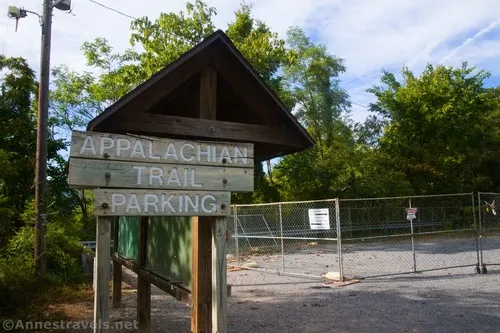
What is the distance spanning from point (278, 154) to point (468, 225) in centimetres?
1726

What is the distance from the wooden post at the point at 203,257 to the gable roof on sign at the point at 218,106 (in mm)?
140

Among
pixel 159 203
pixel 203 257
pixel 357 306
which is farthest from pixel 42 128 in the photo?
pixel 357 306

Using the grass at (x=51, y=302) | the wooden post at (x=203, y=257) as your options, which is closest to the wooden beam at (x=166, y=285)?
the wooden post at (x=203, y=257)

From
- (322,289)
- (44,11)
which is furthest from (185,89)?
(44,11)

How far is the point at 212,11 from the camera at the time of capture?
20328 millimetres

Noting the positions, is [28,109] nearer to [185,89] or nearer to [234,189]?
[185,89]

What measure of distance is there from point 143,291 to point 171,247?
128cm

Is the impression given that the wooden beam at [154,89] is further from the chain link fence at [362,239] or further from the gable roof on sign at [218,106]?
the chain link fence at [362,239]

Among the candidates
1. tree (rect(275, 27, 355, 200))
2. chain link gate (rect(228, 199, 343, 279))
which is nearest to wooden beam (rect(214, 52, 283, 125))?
chain link gate (rect(228, 199, 343, 279))

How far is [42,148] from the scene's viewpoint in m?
10.9

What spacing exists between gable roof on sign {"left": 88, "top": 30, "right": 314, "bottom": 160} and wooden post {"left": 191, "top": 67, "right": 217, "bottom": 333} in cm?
14

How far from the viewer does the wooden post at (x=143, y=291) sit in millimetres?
6312

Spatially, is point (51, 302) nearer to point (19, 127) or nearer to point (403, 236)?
point (19, 127)

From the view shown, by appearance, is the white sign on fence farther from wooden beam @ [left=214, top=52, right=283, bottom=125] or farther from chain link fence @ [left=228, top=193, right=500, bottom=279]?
wooden beam @ [left=214, top=52, right=283, bottom=125]
